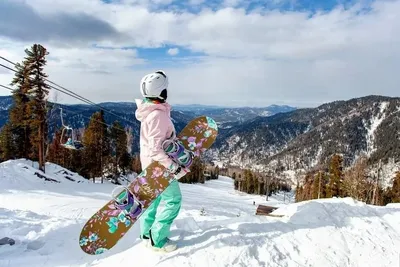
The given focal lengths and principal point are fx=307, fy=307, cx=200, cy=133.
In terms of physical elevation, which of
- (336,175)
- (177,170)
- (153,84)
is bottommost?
(336,175)

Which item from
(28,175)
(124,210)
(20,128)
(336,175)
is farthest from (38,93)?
(336,175)

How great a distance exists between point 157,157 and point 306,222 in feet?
10.6

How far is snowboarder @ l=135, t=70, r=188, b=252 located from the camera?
479 centimetres

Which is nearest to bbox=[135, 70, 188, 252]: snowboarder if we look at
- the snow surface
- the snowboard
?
the snowboard

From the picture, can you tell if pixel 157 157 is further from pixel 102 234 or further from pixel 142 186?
pixel 102 234

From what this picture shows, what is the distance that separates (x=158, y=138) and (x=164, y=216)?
132 cm

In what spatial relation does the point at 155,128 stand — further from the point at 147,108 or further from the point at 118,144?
the point at 118,144

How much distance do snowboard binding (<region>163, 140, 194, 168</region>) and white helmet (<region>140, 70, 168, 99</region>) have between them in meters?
0.79

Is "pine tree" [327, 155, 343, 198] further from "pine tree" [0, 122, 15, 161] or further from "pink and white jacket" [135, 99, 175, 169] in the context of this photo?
"pine tree" [0, 122, 15, 161]

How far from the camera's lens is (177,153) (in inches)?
204

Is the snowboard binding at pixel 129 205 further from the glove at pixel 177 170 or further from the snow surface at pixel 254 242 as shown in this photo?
the glove at pixel 177 170

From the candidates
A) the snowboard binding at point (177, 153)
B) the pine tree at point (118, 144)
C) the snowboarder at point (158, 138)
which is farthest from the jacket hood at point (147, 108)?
the pine tree at point (118, 144)

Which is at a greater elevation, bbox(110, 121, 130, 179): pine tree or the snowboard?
the snowboard

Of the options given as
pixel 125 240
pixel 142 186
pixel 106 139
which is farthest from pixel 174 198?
pixel 106 139
